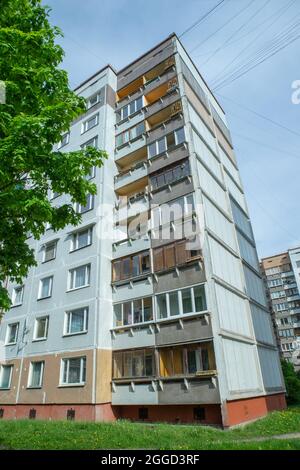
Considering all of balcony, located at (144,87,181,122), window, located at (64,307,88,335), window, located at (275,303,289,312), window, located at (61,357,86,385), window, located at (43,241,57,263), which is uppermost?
balcony, located at (144,87,181,122)

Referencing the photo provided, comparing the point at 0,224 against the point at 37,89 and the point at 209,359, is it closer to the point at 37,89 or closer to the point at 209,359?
the point at 37,89

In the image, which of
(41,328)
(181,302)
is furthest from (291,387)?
(41,328)

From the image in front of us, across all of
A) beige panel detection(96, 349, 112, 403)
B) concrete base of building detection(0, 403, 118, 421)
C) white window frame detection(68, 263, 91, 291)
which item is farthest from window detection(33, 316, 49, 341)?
beige panel detection(96, 349, 112, 403)

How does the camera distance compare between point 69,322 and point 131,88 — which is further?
point 131,88

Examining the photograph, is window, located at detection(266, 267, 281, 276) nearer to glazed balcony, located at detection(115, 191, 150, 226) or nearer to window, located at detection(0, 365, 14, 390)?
glazed balcony, located at detection(115, 191, 150, 226)

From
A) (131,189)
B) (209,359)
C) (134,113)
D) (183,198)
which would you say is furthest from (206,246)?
(134,113)

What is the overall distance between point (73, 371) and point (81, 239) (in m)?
9.08

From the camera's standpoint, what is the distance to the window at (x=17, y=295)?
25281 millimetres

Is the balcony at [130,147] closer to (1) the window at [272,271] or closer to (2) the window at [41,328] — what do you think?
(2) the window at [41,328]

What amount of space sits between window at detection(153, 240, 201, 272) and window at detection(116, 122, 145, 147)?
10841 millimetres

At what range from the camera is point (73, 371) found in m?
19.3

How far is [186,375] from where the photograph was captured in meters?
16.0

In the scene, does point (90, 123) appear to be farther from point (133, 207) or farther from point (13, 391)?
point (13, 391)

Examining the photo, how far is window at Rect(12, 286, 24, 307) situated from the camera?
25281mm
